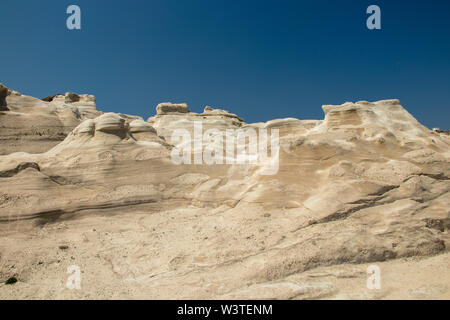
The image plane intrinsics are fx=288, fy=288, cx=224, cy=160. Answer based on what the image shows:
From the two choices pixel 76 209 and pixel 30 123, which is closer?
pixel 76 209

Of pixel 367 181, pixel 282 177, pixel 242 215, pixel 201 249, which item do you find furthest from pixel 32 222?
pixel 367 181

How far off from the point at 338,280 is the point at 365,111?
22.0ft

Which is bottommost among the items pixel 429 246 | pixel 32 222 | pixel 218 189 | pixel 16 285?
pixel 16 285

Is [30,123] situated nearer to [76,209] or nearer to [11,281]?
[76,209]

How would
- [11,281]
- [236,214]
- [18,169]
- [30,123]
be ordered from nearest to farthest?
[11,281] < [236,214] < [18,169] < [30,123]

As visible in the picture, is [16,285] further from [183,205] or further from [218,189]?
[218,189]

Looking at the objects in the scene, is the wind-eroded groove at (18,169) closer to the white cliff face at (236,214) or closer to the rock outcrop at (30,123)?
the white cliff face at (236,214)

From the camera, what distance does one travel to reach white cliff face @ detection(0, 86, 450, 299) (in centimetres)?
589

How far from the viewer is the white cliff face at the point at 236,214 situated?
5.89 metres

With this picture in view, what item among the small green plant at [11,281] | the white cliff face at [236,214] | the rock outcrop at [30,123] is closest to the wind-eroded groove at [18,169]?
the white cliff face at [236,214]

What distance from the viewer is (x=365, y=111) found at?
10305 millimetres

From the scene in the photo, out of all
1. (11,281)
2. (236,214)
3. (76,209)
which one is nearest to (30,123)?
(76,209)

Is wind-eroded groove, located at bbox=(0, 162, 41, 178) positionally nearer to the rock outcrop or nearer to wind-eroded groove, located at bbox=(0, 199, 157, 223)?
wind-eroded groove, located at bbox=(0, 199, 157, 223)

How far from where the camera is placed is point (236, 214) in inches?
314
